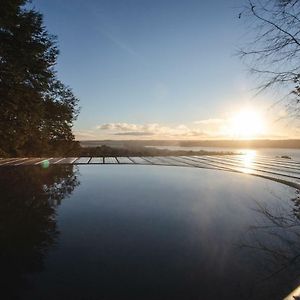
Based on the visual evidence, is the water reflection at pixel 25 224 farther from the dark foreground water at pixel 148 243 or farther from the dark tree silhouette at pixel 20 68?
the dark tree silhouette at pixel 20 68

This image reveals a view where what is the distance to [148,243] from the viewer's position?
10.8 feet

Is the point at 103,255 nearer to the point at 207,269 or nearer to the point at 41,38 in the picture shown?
the point at 207,269

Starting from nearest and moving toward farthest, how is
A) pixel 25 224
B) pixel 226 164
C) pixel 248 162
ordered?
pixel 25 224 → pixel 226 164 → pixel 248 162

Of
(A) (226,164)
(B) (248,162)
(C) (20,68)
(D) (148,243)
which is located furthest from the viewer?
(C) (20,68)

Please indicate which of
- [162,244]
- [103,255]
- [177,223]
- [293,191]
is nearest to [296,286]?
[162,244]

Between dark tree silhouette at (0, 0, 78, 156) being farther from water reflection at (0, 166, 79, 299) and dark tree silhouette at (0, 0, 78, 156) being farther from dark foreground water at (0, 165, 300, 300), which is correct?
dark foreground water at (0, 165, 300, 300)

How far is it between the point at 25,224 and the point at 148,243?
1591 millimetres

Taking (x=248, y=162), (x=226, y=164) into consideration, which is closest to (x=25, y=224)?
(x=226, y=164)

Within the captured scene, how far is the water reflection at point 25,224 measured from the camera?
2564 millimetres

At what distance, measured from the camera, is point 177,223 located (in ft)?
13.5

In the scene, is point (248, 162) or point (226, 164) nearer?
point (226, 164)

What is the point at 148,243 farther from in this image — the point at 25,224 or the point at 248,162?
the point at 248,162

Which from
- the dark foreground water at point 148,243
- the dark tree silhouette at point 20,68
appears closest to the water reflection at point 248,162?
the dark foreground water at point 148,243

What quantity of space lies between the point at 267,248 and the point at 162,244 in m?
0.99
